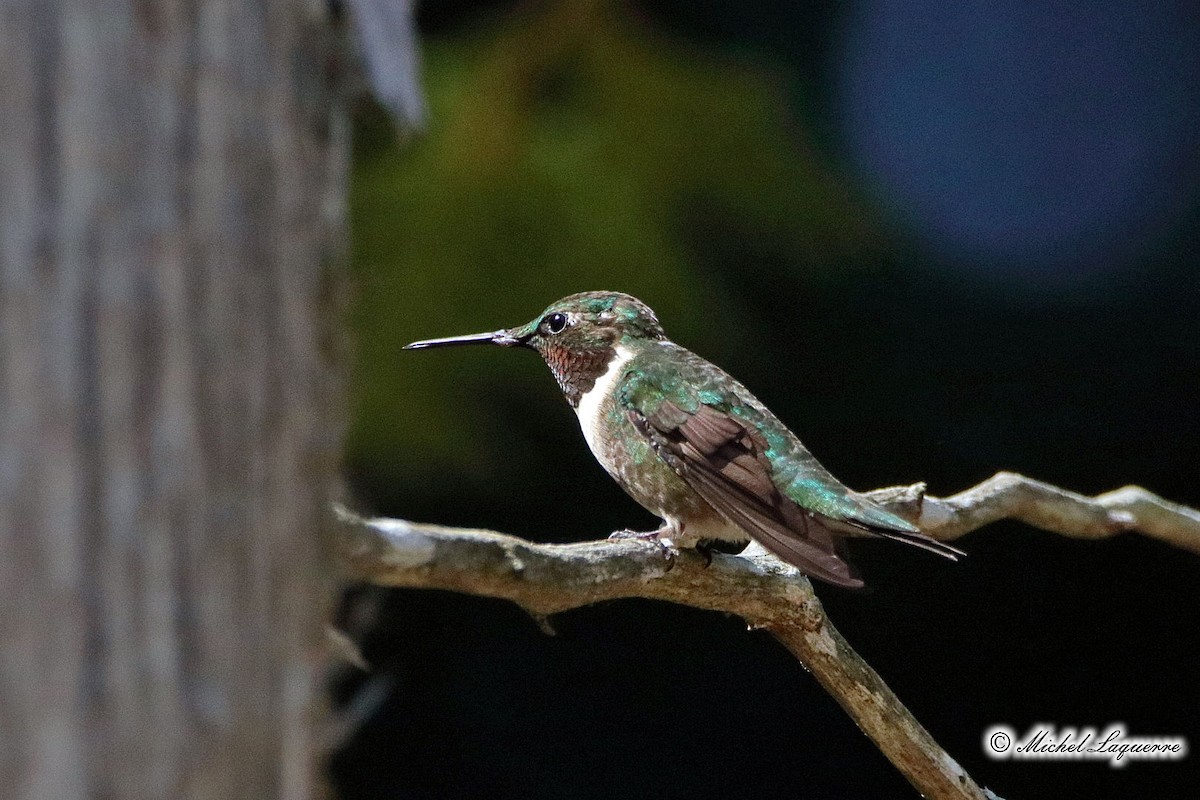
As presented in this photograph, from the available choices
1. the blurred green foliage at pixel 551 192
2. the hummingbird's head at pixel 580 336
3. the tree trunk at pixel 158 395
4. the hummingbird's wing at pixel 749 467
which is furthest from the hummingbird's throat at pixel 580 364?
the tree trunk at pixel 158 395

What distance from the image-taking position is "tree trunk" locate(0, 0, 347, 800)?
1004mm

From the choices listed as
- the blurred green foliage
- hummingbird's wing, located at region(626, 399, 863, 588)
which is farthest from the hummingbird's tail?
the blurred green foliage

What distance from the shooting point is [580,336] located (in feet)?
10.6

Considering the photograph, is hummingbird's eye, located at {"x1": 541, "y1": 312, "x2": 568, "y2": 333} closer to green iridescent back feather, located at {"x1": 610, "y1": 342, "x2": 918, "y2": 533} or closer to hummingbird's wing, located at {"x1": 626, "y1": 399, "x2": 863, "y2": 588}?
green iridescent back feather, located at {"x1": 610, "y1": 342, "x2": 918, "y2": 533}

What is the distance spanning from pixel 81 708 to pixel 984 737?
14.3ft

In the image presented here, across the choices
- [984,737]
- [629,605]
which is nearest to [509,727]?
[629,605]

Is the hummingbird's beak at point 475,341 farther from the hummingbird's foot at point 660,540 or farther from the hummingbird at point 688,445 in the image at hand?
the hummingbird's foot at point 660,540

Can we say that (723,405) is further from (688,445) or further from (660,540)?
(660,540)

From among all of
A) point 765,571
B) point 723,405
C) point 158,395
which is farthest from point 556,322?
point 158,395

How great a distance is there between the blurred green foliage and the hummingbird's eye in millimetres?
790

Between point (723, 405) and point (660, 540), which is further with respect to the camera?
point (723, 405)

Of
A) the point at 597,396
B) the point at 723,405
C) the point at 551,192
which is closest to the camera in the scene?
the point at 723,405

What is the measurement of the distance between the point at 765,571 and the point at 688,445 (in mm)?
447

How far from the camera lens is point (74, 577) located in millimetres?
1005
